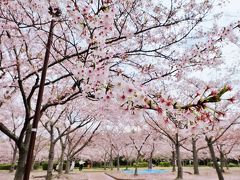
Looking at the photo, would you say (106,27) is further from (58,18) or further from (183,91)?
(183,91)

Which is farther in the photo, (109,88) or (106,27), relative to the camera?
(106,27)

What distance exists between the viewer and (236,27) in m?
6.45

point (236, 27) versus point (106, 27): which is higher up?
point (236, 27)

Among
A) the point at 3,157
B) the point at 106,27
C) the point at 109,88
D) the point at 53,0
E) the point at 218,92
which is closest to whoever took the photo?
the point at 218,92

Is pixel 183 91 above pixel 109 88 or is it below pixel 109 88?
above

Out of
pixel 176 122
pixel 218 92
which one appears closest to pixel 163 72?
pixel 176 122

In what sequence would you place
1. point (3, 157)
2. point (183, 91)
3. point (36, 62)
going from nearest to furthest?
1. point (36, 62)
2. point (183, 91)
3. point (3, 157)

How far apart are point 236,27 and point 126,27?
8.88 feet

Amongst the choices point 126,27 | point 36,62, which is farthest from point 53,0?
point 36,62

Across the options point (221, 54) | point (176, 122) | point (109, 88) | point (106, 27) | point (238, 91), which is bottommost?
point (176, 122)

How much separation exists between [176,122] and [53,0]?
4.47m

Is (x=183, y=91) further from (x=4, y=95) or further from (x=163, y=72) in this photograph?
(x=4, y=95)

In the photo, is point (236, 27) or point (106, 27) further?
point (236, 27)

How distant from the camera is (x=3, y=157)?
1927 inches
